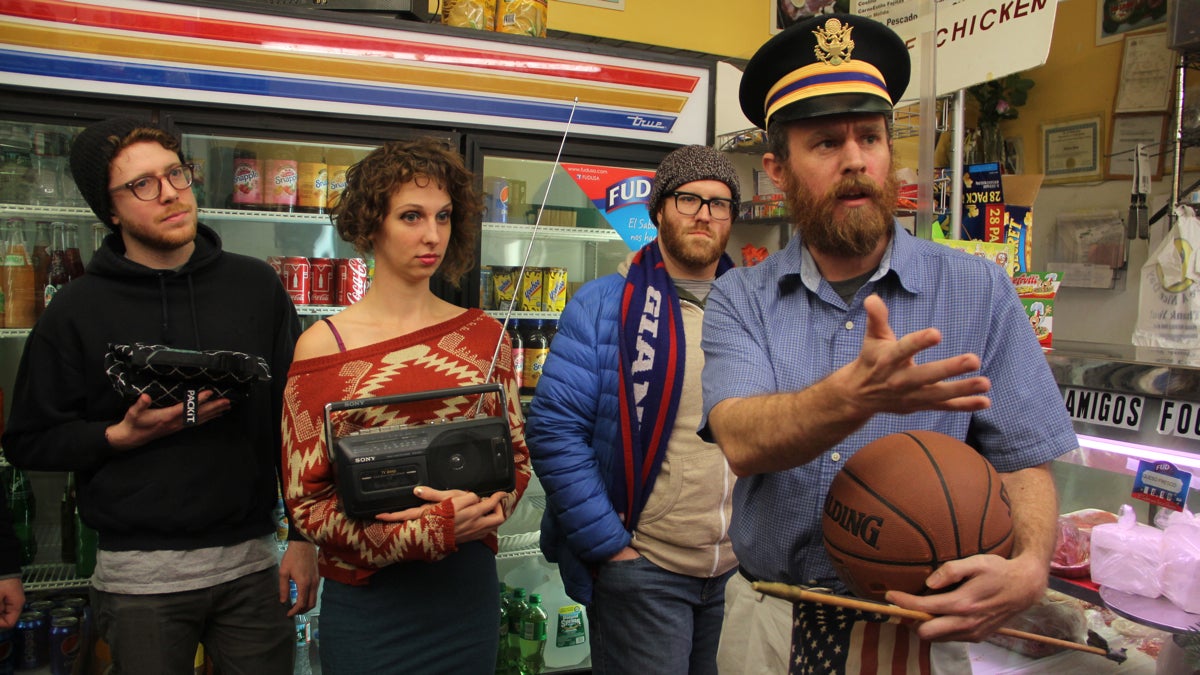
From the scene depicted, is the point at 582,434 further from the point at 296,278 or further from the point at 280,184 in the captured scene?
the point at 280,184

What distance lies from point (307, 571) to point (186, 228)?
92 cm

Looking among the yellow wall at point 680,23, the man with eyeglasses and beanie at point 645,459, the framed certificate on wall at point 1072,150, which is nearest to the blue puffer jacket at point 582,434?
the man with eyeglasses and beanie at point 645,459

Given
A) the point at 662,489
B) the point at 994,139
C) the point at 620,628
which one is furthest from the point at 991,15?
the point at 994,139

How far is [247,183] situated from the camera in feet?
10.6

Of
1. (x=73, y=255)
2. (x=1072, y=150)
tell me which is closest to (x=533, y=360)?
(x=73, y=255)

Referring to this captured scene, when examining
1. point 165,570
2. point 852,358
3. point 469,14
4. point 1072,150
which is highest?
point 469,14

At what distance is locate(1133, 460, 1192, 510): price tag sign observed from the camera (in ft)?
6.01

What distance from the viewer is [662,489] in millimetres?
2162

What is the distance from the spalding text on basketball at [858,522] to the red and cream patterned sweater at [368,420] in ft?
2.50

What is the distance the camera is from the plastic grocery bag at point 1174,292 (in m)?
2.74

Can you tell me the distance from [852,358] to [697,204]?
3.36 ft

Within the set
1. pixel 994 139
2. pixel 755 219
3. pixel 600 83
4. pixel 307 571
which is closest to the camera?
pixel 307 571

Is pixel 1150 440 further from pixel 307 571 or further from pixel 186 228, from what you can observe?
pixel 186 228

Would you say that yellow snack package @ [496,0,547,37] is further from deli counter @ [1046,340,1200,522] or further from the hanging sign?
deli counter @ [1046,340,1200,522]
